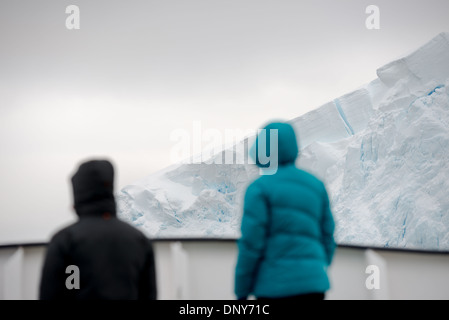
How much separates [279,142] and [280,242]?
0.42 metres

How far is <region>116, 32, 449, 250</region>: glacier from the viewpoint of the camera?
18.8 metres

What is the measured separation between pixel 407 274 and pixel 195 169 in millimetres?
23573

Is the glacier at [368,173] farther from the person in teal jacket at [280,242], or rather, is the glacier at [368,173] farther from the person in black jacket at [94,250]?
the person in black jacket at [94,250]

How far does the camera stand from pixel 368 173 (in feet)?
70.4

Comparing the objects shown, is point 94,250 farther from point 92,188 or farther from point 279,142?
point 279,142

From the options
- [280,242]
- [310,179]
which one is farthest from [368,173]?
[280,242]

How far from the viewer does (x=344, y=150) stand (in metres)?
24.6

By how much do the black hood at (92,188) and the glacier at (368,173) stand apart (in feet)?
47.8

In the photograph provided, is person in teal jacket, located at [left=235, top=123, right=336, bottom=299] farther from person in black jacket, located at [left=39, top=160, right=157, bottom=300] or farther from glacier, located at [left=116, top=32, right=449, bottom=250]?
glacier, located at [left=116, top=32, right=449, bottom=250]

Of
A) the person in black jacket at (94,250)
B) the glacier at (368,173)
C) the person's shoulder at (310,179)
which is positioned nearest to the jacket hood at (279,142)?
the person's shoulder at (310,179)

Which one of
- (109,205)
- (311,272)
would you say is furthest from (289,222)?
(109,205)

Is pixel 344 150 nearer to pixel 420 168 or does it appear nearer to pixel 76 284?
pixel 420 168
